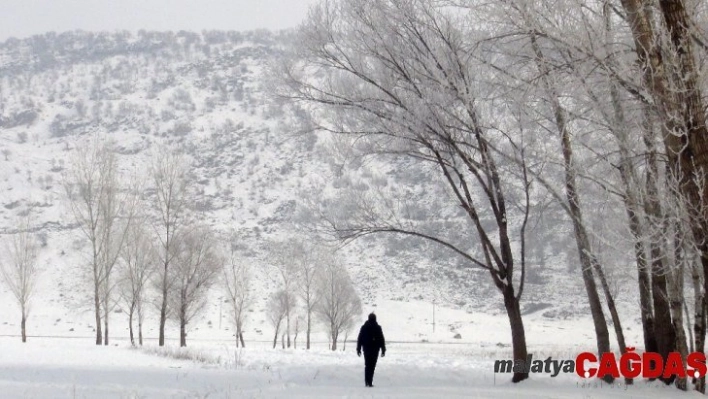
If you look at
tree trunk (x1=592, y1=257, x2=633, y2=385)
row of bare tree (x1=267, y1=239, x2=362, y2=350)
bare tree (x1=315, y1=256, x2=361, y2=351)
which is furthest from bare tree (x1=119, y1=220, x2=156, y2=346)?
tree trunk (x1=592, y1=257, x2=633, y2=385)

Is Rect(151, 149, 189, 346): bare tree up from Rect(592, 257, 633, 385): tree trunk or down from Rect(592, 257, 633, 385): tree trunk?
up

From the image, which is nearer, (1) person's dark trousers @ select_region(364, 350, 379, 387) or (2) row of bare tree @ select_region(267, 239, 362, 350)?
(1) person's dark trousers @ select_region(364, 350, 379, 387)

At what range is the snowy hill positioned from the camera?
5569 cm

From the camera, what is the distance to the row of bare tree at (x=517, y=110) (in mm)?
5875

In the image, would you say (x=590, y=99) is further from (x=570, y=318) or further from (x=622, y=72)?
(x=570, y=318)

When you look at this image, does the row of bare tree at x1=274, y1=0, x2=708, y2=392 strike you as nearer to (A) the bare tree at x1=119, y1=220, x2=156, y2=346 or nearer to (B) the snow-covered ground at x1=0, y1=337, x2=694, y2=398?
(B) the snow-covered ground at x1=0, y1=337, x2=694, y2=398

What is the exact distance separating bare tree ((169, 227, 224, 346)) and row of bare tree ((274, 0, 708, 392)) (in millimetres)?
19008

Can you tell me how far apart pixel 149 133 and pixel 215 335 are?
7356 cm

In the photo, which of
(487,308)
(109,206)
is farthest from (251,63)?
(109,206)

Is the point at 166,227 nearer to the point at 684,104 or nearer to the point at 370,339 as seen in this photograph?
the point at 370,339

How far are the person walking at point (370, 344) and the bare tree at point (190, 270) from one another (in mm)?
18092

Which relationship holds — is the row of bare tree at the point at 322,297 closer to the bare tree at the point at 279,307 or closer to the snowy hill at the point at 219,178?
Result: the bare tree at the point at 279,307

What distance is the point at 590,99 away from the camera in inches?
246

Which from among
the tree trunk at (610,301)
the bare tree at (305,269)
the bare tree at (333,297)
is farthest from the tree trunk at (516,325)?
the bare tree at (305,269)
